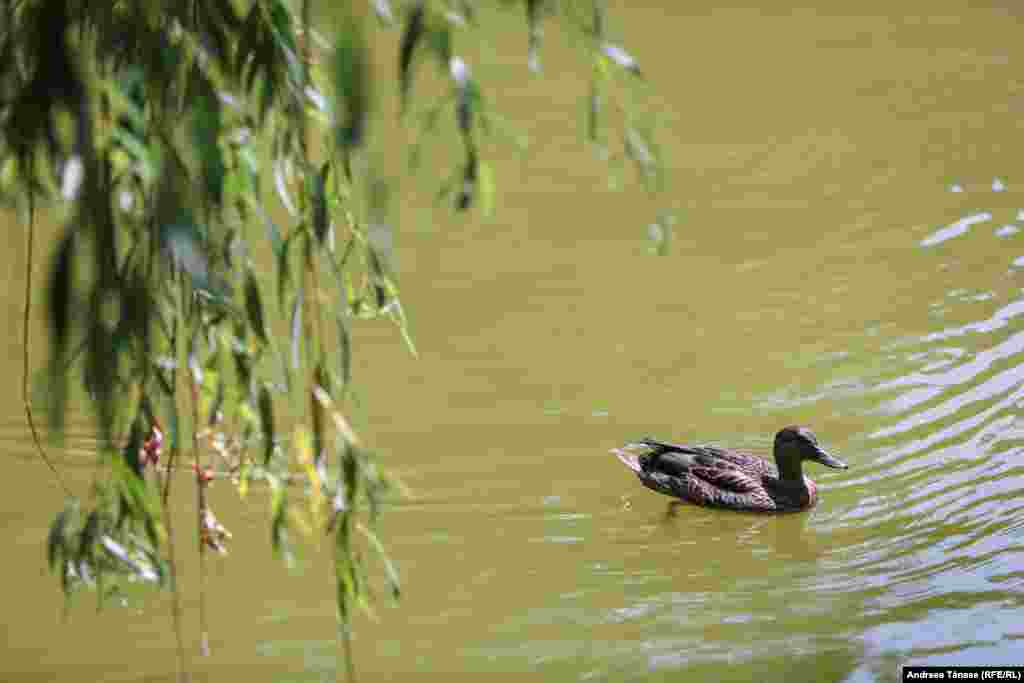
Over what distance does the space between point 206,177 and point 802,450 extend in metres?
4.36

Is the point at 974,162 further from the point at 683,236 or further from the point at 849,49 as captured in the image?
the point at 849,49

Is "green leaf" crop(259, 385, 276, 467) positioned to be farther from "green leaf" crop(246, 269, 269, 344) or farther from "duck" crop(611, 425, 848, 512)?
"duck" crop(611, 425, 848, 512)

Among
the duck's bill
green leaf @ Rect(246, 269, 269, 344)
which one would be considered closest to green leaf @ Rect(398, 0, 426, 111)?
green leaf @ Rect(246, 269, 269, 344)

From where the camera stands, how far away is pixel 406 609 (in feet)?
17.6

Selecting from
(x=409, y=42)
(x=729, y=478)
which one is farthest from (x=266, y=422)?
(x=729, y=478)

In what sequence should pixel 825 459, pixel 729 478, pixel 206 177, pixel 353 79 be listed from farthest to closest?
pixel 729 478 → pixel 825 459 → pixel 206 177 → pixel 353 79

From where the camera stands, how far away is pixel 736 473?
21.6ft

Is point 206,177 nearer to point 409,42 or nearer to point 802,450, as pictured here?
point 409,42

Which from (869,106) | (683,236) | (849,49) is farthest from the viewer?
(849,49)

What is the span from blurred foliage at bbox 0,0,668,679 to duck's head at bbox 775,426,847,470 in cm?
316

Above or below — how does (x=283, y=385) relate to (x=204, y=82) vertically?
below

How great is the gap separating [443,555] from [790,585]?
133 centimetres

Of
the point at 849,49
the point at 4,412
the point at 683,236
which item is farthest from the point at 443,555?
the point at 849,49

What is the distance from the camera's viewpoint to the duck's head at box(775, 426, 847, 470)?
6.46m
